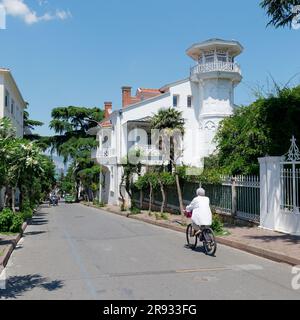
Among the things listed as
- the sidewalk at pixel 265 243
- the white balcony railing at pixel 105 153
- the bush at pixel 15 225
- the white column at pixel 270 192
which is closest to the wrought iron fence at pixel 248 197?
the white column at pixel 270 192

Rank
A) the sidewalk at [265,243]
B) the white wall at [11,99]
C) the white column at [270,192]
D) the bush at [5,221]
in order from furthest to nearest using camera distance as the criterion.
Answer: the white wall at [11,99] < the bush at [5,221] < the white column at [270,192] < the sidewalk at [265,243]

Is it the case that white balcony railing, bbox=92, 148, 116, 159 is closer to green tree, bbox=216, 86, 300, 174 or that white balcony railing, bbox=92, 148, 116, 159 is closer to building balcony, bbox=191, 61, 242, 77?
building balcony, bbox=191, 61, 242, 77

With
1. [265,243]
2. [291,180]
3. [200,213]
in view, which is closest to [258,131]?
[291,180]

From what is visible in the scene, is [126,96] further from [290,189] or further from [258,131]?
[290,189]

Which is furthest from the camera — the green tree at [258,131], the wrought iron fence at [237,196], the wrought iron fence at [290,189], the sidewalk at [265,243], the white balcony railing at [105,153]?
the white balcony railing at [105,153]

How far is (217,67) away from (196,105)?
15.3ft

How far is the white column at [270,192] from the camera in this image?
50.1 feet

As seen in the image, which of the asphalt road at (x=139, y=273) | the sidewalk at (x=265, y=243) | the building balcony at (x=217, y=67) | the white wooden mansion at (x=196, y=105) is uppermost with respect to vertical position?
the building balcony at (x=217, y=67)

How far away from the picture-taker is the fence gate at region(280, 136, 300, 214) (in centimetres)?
1427

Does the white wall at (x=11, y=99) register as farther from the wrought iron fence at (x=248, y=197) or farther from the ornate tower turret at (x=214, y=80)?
the wrought iron fence at (x=248, y=197)

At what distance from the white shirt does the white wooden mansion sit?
26.7 m

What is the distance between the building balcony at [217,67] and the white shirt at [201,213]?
2936cm

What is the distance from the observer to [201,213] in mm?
12008

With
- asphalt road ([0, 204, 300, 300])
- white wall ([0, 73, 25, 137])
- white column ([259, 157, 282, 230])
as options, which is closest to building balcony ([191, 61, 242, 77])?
white wall ([0, 73, 25, 137])
